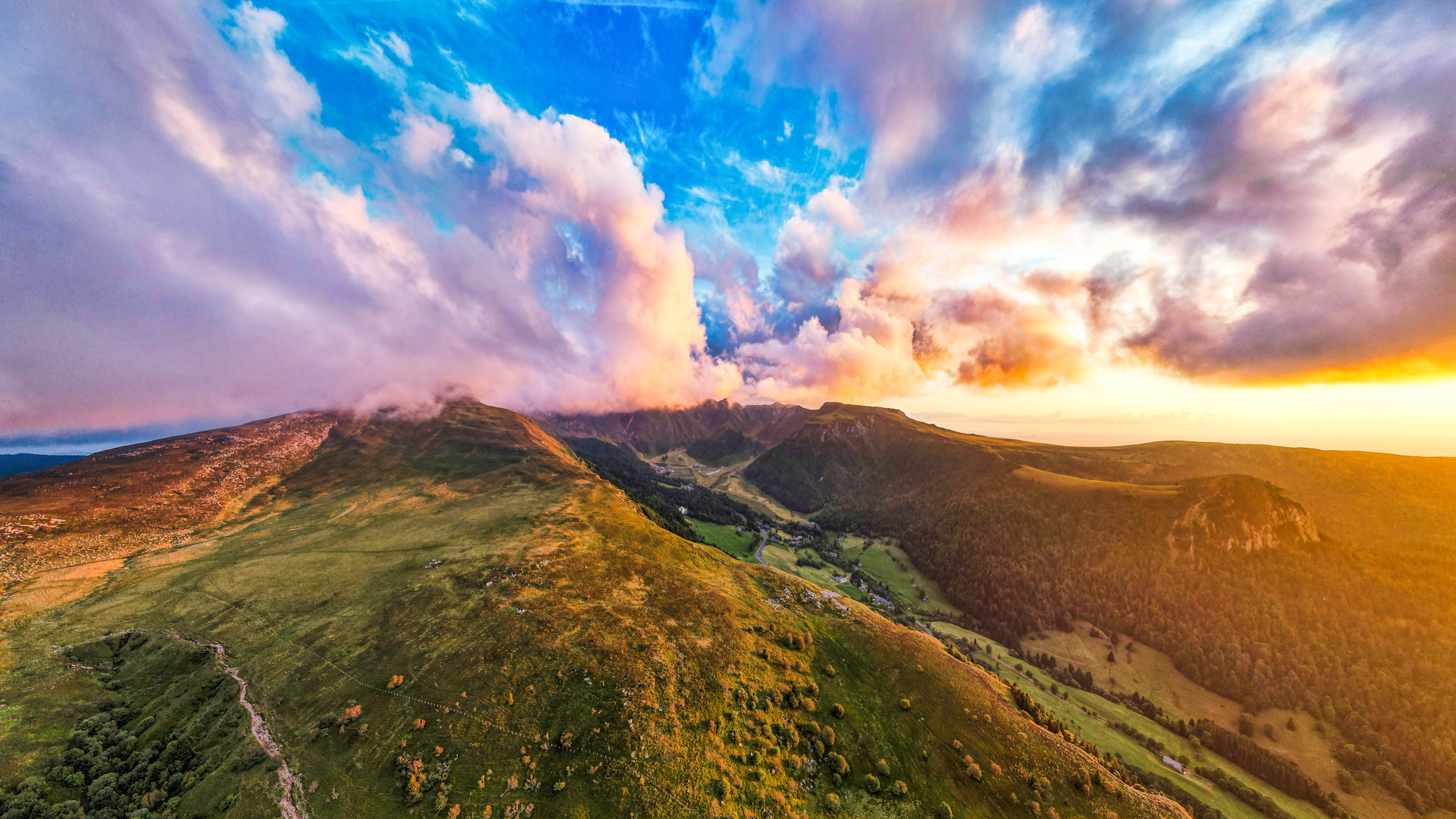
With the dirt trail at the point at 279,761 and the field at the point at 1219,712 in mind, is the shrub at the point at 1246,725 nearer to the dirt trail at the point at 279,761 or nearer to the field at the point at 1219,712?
the field at the point at 1219,712

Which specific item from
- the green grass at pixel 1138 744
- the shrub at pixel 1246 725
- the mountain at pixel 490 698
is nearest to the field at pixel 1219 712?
the shrub at pixel 1246 725

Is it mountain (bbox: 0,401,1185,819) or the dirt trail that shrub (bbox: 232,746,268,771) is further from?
the dirt trail

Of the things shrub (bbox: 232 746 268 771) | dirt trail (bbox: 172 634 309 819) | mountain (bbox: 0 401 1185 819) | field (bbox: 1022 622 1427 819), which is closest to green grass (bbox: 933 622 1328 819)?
field (bbox: 1022 622 1427 819)

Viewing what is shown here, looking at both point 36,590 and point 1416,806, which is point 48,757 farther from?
point 1416,806

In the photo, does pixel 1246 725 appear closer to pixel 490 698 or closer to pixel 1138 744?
pixel 1138 744

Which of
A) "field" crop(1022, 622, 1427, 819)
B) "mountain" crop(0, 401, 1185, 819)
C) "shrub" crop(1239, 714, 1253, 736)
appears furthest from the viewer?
"shrub" crop(1239, 714, 1253, 736)
